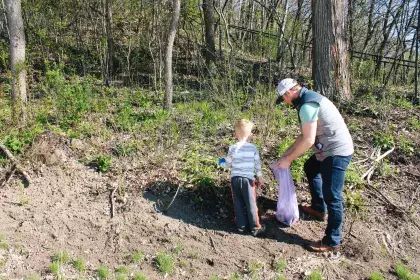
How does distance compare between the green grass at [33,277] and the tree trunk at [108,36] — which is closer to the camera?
the green grass at [33,277]

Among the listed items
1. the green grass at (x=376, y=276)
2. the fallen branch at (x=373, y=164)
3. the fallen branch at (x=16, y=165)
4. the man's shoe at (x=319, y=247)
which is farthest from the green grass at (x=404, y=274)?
the fallen branch at (x=16, y=165)

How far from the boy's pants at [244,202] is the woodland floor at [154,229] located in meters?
0.18

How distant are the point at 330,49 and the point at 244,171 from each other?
453 cm

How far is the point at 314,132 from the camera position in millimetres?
3744

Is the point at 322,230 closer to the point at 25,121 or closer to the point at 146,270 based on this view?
the point at 146,270

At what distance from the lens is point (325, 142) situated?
3.94 m

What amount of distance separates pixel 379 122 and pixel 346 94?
112cm

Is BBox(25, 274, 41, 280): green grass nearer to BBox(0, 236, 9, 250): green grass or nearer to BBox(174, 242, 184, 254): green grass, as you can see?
BBox(0, 236, 9, 250): green grass

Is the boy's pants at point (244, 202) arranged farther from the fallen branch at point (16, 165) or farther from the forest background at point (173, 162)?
the fallen branch at point (16, 165)

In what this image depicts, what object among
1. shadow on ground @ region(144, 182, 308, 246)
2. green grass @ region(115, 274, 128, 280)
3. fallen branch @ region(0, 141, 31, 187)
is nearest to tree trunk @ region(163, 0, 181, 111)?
shadow on ground @ region(144, 182, 308, 246)

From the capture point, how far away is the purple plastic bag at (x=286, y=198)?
436cm

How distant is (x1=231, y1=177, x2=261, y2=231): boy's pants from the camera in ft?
13.9

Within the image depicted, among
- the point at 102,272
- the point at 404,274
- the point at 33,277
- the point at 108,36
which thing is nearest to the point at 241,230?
the point at 102,272

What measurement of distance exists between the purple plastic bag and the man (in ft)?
0.71
